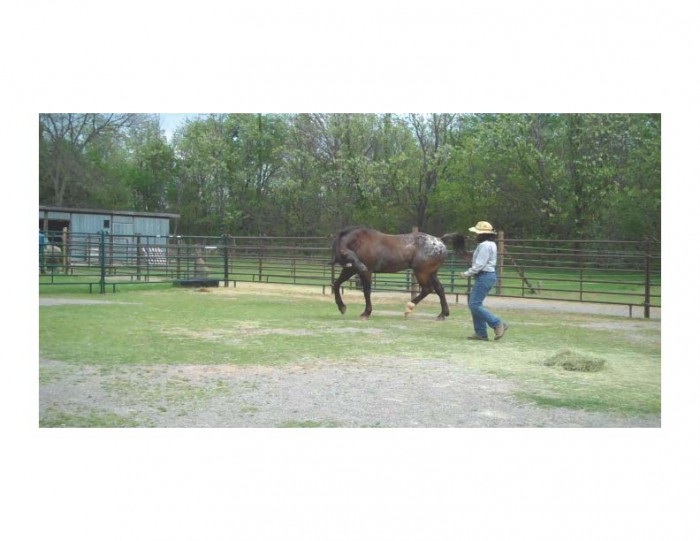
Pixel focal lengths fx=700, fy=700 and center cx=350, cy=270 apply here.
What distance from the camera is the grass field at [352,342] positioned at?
193 inches

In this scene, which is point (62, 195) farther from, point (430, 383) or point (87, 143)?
point (430, 383)

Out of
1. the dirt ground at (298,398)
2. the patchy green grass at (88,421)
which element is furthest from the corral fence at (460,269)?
the patchy green grass at (88,421)

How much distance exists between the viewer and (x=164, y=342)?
257 inches

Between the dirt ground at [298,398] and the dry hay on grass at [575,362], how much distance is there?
76 cm

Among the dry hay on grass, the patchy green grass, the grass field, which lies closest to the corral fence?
the grass field

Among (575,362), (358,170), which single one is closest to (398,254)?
(575,362)

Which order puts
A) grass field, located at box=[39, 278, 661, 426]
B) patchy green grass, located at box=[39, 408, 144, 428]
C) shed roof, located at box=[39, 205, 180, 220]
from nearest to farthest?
patchy green grass, located at box=[39, 408, 144, 428]
grass field, located at box=[39, 278, 661, 426]
shed roof, located at box=[39, 205, 180, 220]

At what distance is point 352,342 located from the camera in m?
6.74

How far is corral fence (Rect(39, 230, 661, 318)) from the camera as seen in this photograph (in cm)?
1055

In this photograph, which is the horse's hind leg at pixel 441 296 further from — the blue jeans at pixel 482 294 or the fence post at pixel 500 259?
the fence post at pixel 500 259

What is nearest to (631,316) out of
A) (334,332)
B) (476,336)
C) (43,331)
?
(476,336)

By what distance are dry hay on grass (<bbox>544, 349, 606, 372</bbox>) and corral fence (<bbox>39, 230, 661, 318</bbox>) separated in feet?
11.8

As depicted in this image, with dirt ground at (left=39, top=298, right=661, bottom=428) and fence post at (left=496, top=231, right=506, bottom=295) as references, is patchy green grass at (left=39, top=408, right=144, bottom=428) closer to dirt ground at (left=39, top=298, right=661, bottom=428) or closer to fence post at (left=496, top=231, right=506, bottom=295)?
dirt ground at (left=39, top=298, right=661, bottom=428)

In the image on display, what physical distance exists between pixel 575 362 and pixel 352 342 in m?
2.16
